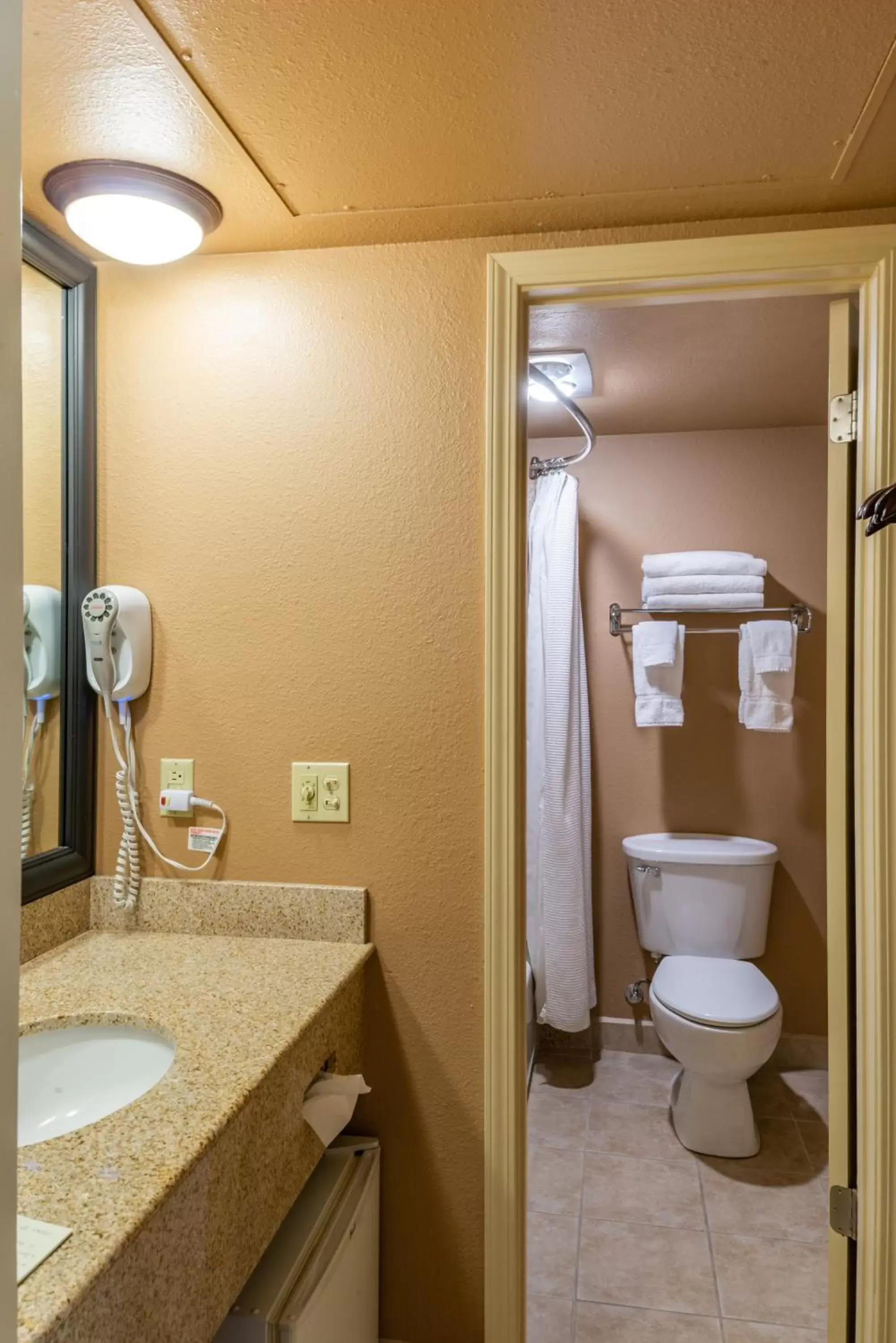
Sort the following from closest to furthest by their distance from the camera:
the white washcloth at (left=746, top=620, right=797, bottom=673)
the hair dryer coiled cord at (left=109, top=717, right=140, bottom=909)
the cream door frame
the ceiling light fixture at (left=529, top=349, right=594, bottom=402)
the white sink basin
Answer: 1. the white sink basin
2. the cream door frame
3. the hair dryer coiled cord at (left=109, top=717, right=140, bottom=909)
4. the ceiling light fixture at (left=529, top=349, right=594, bottom=402)
5. the white washcloth at (left=746, top=620, right=797, bottom=673)

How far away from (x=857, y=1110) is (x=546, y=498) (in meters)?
2.02

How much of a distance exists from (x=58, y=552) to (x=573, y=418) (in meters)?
1.71

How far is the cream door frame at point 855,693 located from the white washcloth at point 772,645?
1.30 meters

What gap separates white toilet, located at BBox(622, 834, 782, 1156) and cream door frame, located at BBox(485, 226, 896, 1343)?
0.92 m

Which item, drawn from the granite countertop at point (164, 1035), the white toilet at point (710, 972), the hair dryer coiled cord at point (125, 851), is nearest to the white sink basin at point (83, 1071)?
the granite countertop at point (164, 1035)

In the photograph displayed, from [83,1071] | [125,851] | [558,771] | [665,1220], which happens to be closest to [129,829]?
[125,851]

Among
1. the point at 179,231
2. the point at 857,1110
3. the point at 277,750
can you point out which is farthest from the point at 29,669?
the point at 857,1110

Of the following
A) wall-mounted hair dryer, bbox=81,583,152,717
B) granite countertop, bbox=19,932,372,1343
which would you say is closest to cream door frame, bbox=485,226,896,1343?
granite countertop, bbox=19,932,372,1343

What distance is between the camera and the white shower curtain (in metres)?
2.90

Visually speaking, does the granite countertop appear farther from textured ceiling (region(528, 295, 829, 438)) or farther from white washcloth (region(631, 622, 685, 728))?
white washcloth (region(631, 622, 685, 728))

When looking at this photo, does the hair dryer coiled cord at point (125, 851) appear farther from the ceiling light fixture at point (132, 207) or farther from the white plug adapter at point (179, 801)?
the ceiling light fixture at point (132, 207)

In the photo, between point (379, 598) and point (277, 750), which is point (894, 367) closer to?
point (379, 598)

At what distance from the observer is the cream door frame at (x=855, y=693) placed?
1.52 m

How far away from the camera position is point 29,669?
165 cm
